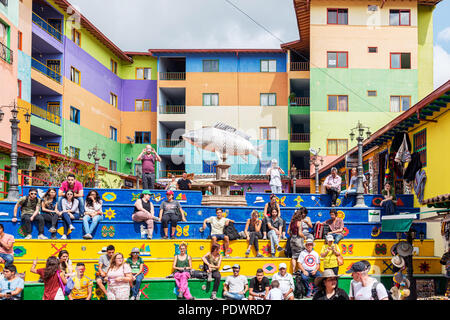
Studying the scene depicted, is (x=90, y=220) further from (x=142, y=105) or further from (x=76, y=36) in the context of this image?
(x=142, y=105)

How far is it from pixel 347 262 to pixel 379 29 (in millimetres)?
26531

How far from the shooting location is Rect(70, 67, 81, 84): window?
33947mm

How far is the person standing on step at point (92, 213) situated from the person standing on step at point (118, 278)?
2956 mm

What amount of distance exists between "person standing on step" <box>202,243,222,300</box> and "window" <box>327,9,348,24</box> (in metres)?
27.7

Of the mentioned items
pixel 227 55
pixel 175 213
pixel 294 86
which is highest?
pixel 227 55

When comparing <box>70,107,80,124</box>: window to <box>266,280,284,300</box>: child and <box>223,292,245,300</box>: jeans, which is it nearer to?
<box>223,292,245,300</box>: jeans

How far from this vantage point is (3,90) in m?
24.6

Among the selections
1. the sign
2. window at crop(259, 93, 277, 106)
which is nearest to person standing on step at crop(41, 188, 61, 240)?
the sign

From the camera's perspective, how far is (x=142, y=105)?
42.1 m

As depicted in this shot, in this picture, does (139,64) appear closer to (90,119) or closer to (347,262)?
(90,119)

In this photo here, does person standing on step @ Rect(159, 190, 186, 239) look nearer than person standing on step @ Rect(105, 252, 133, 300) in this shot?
No

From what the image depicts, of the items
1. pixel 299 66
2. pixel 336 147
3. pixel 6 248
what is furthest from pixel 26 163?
pixel 299 66

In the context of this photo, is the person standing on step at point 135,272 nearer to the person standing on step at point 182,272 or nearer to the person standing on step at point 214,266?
the person standing on step at point 182,272
